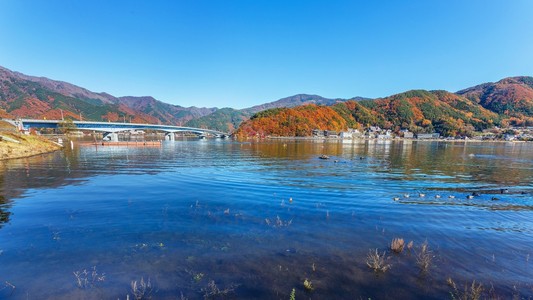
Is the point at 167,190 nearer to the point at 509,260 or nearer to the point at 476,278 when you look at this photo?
the point at 476,278

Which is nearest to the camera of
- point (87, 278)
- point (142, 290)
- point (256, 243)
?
point (142, 290)

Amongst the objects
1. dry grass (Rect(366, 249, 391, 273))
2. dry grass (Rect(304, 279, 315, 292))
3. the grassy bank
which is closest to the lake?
dry grass (Rect(304, 279, 315, 292))

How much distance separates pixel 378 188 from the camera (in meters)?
23.8

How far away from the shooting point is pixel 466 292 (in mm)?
7699

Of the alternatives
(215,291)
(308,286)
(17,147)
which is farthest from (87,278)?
(17,147)

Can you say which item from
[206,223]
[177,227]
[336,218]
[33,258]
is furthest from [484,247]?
[33,258]

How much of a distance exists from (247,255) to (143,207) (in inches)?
396

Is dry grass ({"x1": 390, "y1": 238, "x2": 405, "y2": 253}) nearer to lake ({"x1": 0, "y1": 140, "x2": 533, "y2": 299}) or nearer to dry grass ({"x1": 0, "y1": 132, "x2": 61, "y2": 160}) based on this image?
lake ({"x1": 0, "y1": 140, "x2": 533, "y2": 299})

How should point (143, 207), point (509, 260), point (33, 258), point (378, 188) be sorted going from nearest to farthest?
1. point (33, 258)
2. point (509, 260)
3. point (143, 207)
4. point (378, 188)

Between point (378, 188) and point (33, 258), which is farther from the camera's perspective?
point (378, 188)

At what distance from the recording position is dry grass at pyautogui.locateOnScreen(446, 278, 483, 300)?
7.52 metres

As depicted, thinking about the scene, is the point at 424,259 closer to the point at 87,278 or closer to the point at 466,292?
the point at 466,292

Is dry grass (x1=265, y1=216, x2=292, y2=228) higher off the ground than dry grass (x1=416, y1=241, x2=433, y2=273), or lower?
Answer: lower

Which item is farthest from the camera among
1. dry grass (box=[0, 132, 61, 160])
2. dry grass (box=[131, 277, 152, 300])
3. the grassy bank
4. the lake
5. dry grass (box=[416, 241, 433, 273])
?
the grassy bank
